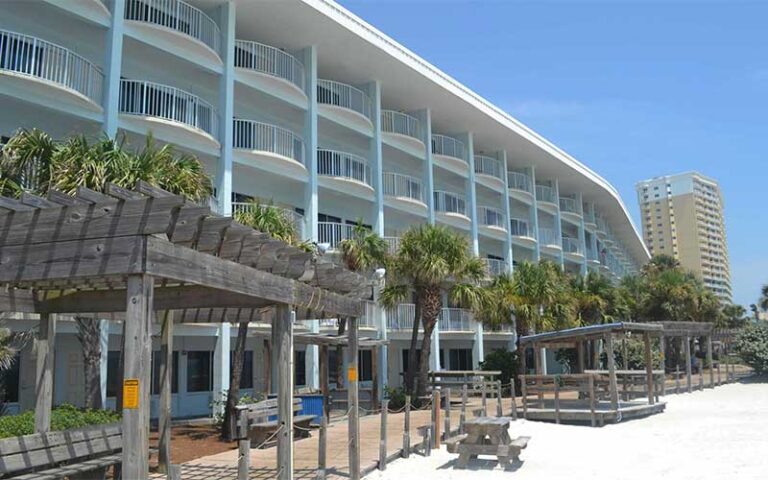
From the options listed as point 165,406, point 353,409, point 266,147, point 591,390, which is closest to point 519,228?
point 266,147

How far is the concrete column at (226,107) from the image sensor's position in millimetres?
22281

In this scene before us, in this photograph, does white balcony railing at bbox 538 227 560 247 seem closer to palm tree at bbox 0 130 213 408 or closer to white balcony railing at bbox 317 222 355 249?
white balcony railing at bbox 317 222 355 249

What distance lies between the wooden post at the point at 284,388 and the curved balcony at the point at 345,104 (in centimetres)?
1963

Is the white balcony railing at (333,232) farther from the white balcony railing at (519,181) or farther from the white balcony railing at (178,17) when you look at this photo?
the white balcony railing at (519,181)

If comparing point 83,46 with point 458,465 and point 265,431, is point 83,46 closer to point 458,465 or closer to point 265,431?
point 265,431

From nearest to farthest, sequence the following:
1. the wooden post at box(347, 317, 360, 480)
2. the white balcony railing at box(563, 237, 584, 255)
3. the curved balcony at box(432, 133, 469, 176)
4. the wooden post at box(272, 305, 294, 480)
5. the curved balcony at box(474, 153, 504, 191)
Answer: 1. the wooden post at box(272, 305, 294, 480)
2. the wooden post at box(347, 317, 360, 480)
3. the curved balcony at box(432, 133, 469, 176)
4. the curved balcony at box(474, 153, 504, 191)
5. the white balcony railing at box(563, 237, 584, 255)

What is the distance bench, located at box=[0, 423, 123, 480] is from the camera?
748 centimetres

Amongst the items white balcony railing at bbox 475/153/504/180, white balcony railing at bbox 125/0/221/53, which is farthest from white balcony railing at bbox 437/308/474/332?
white balcony railing at bbox 125/0/221/53

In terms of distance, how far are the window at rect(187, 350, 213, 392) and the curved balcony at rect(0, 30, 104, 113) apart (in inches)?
354

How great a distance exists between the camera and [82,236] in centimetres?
616

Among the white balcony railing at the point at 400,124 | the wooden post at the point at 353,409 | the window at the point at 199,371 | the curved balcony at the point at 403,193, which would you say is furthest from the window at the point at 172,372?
the white balcony railing at the point at 400,124

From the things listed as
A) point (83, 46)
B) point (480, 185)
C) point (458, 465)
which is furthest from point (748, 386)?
point (83, 46)

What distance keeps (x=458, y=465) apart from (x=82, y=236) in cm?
888

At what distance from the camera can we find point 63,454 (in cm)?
816
